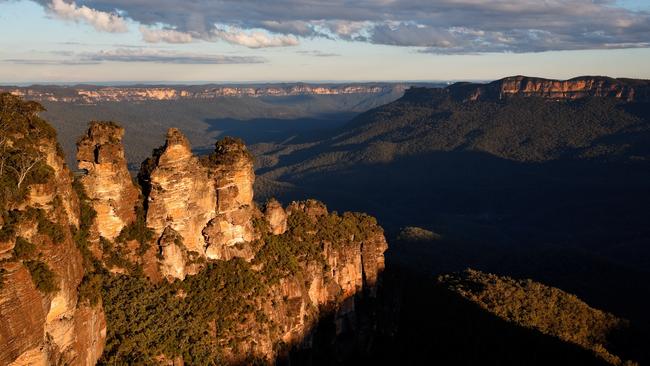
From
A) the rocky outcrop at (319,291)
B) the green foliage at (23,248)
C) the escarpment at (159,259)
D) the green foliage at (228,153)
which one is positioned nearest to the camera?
the green foliage at (23,248)

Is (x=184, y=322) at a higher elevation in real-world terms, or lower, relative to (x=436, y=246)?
higher

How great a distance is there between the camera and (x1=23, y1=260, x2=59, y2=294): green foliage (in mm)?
24047

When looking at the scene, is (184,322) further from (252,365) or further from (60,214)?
(60,214)

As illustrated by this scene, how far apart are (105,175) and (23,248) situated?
11879 mm

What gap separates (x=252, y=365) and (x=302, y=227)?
14.9 m

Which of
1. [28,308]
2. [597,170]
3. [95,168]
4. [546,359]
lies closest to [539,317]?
[546,359]

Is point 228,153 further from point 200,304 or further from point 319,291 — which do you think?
point 319,291

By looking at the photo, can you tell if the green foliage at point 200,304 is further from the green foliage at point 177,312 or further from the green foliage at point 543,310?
the green foliage at point 543,310

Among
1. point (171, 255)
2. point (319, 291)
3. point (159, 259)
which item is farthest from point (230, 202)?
point (319, 291)

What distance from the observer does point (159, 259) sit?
36969 millimetres

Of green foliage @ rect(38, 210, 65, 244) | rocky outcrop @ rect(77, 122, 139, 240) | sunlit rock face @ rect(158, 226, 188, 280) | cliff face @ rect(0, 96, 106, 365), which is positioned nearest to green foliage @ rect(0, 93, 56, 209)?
cliff face @ rect(0, 96, 106, 365)

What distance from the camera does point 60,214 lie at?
2769 cm

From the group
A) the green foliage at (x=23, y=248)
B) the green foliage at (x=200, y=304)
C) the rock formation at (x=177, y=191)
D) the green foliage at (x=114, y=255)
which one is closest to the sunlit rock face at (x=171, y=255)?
the rock formation at (x=177, y=191)

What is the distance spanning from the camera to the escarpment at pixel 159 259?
24891mm
